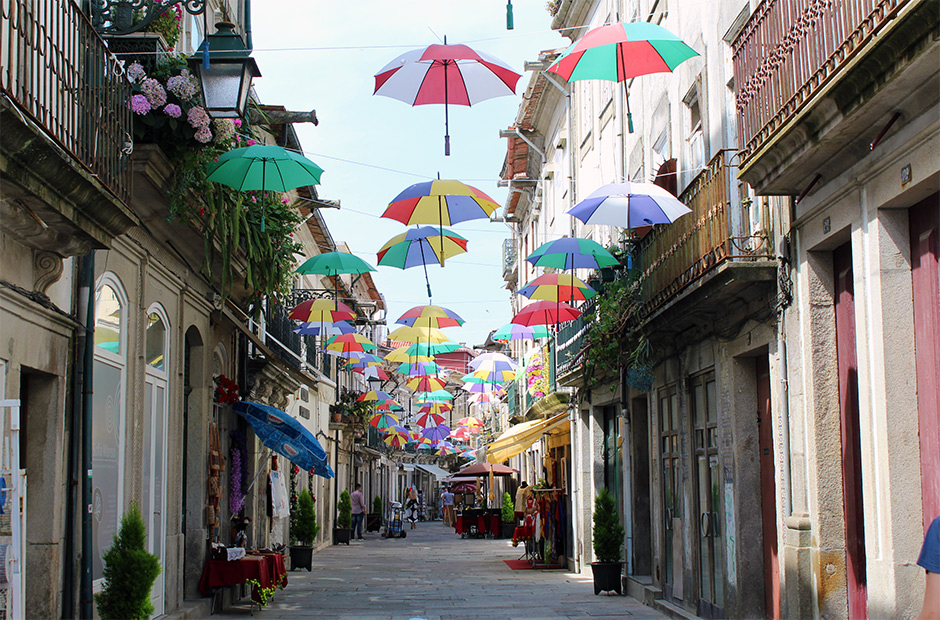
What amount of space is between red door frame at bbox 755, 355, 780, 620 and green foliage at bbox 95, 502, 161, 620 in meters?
6.31

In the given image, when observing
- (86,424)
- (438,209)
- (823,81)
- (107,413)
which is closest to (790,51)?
(823,81)

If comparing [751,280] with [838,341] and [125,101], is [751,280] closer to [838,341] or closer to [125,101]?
[838,341]

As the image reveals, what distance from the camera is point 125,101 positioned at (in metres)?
9.37

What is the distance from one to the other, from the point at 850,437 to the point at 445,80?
516cm

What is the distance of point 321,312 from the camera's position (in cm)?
2064

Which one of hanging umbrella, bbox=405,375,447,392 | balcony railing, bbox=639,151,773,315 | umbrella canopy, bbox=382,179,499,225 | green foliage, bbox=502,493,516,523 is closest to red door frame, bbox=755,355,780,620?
balcony railing, bbox=639,151,773,315

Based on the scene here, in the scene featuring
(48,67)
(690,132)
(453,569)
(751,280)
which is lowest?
(453,569)

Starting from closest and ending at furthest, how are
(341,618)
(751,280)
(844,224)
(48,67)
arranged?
(48,67) → (844,224) → (751,280) → (341,618)

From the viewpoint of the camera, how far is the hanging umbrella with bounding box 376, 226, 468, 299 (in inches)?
589

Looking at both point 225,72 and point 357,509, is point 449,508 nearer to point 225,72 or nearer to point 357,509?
point 357,509

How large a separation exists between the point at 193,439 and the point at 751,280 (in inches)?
304

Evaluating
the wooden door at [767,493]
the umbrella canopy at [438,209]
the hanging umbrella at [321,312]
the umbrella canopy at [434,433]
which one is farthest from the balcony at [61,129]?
the umbrella canopy at [434,433]

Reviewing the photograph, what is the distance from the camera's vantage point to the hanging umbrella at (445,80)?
10.7m

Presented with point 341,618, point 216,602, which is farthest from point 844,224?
point 216,602
